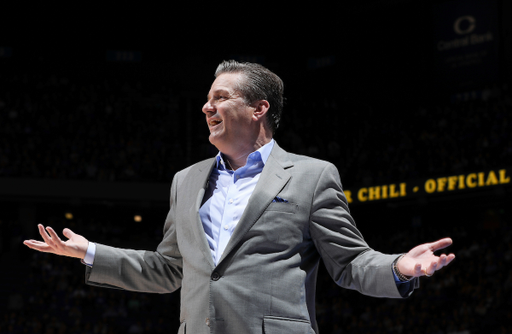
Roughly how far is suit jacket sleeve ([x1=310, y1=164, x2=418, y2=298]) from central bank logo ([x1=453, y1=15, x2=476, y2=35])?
46.6ft

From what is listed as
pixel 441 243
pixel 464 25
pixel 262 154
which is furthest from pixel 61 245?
pixel 464 25

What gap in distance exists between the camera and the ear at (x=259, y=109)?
2252mm

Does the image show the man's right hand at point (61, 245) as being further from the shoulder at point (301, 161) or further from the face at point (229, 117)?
the shoulder at point (301, 161)

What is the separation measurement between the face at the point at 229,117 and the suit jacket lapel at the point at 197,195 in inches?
4.6

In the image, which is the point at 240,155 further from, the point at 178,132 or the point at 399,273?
the point at 178,132

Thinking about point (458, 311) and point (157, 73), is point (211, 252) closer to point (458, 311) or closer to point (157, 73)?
point (458, 311)

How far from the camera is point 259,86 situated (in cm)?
227

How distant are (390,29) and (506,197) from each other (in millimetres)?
6128

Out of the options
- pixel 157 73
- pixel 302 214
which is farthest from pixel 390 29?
pixel 302 214

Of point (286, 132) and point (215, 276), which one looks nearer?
point (215, 276)

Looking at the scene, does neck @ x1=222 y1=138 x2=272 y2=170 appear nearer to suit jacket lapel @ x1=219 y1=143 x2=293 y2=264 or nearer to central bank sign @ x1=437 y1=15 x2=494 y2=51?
suit jacket lapel @ x1=219 y1=143 x2=293 y2=264

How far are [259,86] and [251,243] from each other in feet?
2.06

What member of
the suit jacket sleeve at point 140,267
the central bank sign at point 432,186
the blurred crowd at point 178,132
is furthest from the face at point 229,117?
the blurred crowd at point 178,132

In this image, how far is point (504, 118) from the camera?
1328 centimetres
